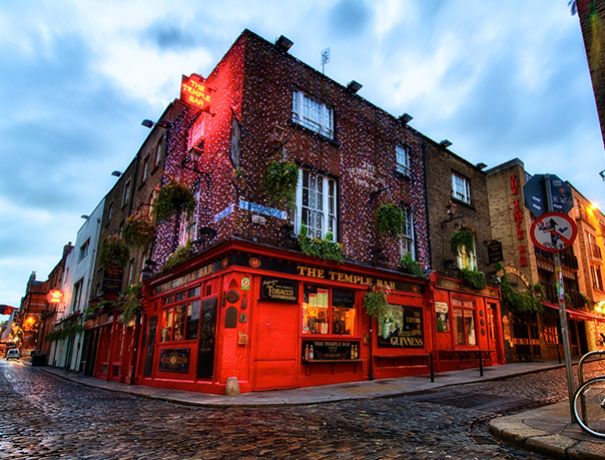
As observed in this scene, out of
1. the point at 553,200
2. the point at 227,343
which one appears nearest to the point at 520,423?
the point at 553,200

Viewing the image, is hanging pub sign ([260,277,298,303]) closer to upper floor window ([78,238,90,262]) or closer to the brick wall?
the brick wall

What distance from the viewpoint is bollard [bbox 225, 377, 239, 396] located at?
32.1ft

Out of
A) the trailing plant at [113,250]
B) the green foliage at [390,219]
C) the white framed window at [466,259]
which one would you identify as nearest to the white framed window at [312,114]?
the green foliage at [390,219]

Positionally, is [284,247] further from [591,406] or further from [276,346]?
[591,406]

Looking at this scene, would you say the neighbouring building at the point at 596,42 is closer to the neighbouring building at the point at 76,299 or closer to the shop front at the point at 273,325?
the shop front at the point at 273,325

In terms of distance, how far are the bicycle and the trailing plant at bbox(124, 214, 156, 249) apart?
13.1 metres

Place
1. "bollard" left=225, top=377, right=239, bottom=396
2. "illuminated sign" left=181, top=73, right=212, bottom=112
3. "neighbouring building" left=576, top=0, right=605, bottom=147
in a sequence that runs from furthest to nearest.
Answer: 1. "illuminated sign" left=181, top=73, right=212, bottom=112
2. "bollard" left=225, top=377, right=239, bottom=396
3. "neighbouring building" left=576, top=0, right=605, bottom=147

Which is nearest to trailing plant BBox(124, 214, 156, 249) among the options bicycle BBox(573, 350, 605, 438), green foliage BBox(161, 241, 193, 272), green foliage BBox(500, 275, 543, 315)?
green foliage BBox(161, 241, 193, 272)

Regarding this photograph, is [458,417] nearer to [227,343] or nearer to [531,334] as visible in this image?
[227,343]

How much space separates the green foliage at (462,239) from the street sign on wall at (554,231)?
39.2 ft

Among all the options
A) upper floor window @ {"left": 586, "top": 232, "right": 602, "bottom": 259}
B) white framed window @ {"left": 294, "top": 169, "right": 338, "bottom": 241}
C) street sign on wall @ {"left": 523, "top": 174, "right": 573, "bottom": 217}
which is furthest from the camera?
upper floor window @ {"left": 586, "top": 232, "right": 602, "bottom": 259}

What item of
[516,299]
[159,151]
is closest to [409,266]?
[516,299]

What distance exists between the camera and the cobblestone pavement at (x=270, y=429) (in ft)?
14.5

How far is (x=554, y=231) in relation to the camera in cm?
557
